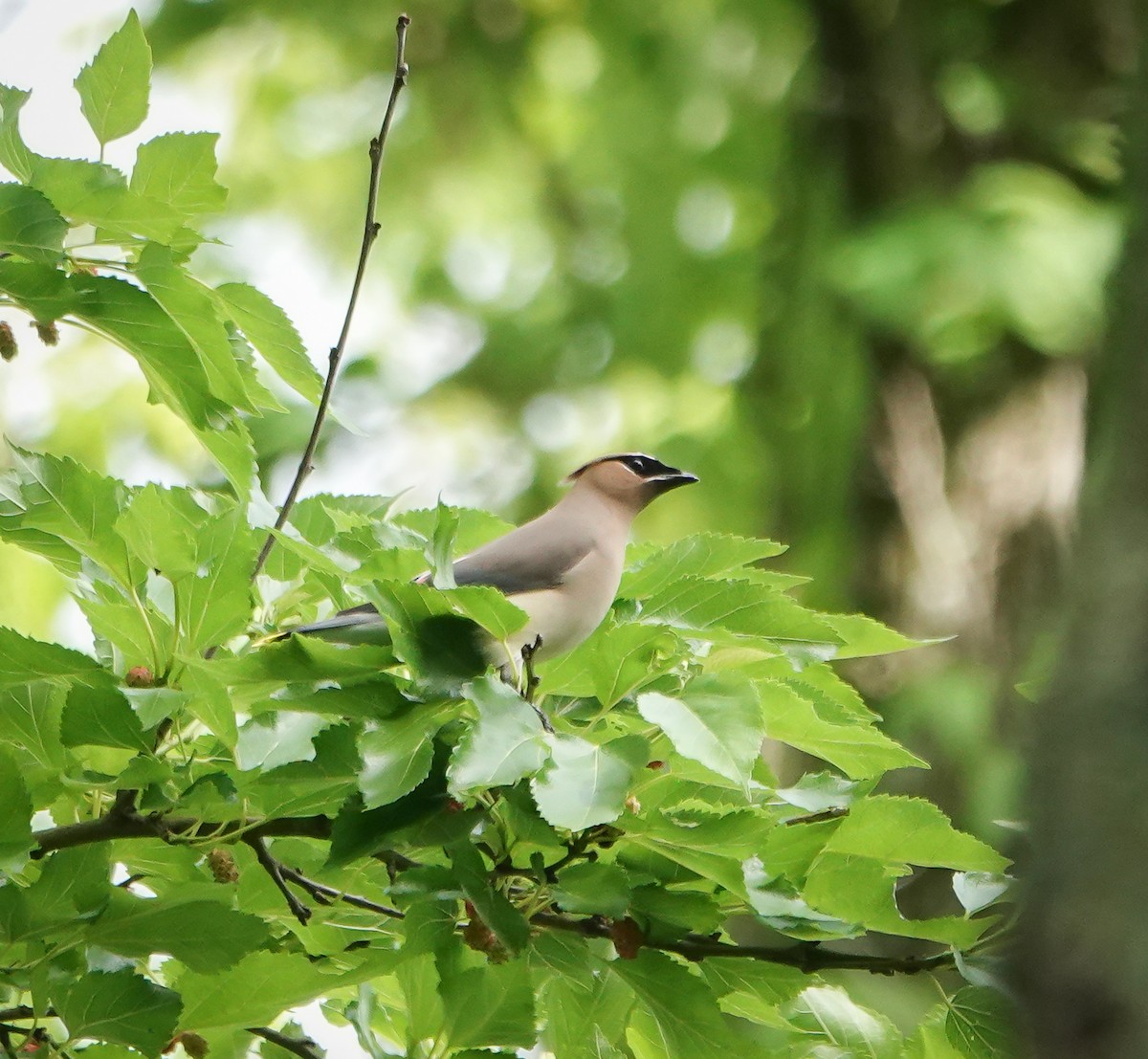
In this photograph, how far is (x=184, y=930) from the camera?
72.6 inches

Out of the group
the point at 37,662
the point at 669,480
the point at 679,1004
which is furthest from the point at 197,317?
the point at 669,480

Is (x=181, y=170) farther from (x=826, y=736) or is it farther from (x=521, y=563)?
(x=826, y=736)

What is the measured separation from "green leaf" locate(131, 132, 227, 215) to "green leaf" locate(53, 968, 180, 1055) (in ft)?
3.11

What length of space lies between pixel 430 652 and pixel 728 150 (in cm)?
748

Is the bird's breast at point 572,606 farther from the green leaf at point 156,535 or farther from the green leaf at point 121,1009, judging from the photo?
the green leaf at point 121,1009

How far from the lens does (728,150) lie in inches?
347

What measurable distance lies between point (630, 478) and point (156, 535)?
55.0 inches

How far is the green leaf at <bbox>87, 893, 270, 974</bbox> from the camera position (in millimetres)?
1838

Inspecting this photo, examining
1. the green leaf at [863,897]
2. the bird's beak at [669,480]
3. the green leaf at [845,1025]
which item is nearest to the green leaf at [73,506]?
the green leaf at [863,897]

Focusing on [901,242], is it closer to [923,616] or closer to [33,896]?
[923,616]

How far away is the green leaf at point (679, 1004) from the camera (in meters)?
1.80

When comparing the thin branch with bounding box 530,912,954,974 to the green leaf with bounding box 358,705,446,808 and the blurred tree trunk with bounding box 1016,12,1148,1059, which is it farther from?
the blurred tree trunk with bounding box 1016,12,1148,1059

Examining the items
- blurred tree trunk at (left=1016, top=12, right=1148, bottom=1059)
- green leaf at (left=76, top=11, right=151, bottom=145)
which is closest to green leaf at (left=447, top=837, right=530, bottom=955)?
blurred tree trunk at (left=1016, top=12, right=1148, bottom=1059)

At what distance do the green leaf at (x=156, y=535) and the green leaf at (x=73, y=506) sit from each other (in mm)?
35
